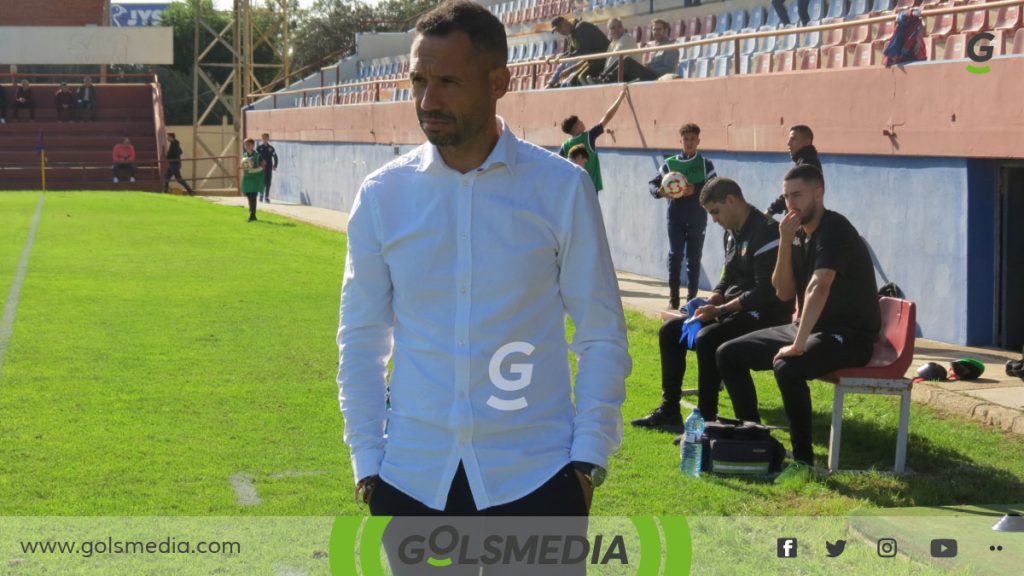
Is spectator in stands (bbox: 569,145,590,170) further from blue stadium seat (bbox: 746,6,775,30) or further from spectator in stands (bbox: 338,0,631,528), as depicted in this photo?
spectator in stands (bbox: 338,0,631,528)

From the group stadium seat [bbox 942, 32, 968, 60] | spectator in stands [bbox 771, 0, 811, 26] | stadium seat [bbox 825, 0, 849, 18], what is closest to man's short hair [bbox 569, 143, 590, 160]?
stadium seat [bbox 942, 32, 968, 60]

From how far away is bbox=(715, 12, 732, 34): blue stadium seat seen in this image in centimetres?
2312

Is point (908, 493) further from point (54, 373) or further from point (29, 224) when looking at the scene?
point (29, 224)

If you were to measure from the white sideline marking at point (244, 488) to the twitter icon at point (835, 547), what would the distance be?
274 centimetres

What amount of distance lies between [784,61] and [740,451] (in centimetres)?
1036

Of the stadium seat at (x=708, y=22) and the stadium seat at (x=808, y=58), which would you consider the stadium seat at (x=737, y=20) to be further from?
the stadium seat at (x=808, y=58)

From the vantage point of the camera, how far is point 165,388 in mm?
10414

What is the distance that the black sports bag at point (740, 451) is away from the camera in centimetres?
764

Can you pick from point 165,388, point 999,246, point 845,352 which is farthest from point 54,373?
point 999,246

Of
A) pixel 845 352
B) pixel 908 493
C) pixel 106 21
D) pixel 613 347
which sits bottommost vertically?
pixel 908 493

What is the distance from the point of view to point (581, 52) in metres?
22.8

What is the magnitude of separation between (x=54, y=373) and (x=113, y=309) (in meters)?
4.47

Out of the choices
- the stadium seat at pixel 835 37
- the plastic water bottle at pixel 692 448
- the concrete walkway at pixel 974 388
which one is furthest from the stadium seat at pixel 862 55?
the plastic water bottle at pixel 692 448

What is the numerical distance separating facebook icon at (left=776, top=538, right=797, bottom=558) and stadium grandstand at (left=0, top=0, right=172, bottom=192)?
4550cm
